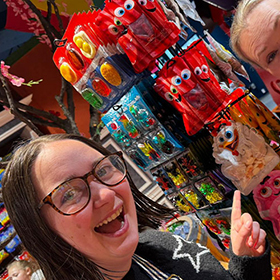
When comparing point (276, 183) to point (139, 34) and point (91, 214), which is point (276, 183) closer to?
point (139, 34)

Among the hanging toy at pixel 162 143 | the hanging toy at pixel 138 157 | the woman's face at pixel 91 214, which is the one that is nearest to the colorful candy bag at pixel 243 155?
the hanging toy at pixel 162 143

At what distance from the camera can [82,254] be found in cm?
103

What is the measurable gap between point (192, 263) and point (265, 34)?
3.65 feet

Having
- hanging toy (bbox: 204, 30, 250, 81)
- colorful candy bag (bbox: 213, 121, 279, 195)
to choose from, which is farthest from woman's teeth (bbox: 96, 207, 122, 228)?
hanging toy (bbox: 204, 30, 250, 81)

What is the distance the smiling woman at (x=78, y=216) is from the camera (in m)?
1.00

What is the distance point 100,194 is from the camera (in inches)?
39.7

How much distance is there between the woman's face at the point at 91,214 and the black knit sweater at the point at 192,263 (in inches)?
7.1

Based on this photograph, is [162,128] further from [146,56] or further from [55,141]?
[55,141]

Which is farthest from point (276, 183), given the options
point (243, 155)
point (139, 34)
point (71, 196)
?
point (71, 196)

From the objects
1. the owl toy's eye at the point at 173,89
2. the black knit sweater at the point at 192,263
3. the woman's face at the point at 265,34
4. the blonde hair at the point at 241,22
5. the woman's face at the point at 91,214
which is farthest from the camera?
the owl toy's eye at the point at 173,89

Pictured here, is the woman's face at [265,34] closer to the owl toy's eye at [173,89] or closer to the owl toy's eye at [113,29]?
the owl toy's eye at [173,89]

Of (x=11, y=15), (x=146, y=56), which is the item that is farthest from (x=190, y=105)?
(x=11, y=15)

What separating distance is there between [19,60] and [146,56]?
323 centimetres

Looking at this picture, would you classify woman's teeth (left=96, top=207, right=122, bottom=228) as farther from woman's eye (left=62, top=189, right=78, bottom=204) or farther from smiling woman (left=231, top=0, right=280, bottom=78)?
smiling woman (left=231, top=0, right=280, bottom=78)
